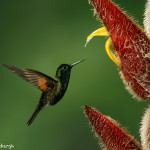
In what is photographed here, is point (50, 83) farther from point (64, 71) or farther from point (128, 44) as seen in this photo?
point (128, 44)

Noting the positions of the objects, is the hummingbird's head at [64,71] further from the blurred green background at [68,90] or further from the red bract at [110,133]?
the blurred green background at [68,90]

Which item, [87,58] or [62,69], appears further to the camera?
[87,58]

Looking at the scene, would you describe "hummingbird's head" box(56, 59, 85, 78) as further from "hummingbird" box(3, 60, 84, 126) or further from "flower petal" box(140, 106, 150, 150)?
"flower petal" box(140, 106, 150, 150)

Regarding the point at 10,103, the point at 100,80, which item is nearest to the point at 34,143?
the point at 10,103

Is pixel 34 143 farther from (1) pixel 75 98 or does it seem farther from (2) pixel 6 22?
(2) pixel 6 22

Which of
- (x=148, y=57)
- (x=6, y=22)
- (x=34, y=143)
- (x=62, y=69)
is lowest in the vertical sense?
(x=34, y=143)

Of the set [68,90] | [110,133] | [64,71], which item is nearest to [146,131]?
[110,133]
